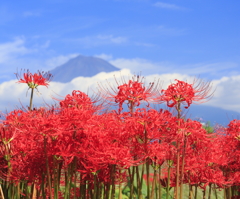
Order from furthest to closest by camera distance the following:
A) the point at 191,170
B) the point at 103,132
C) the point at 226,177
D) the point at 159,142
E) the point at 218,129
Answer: the point at 218,129, the point at 226,177, the point at 191,170, the point at 159,142, the point at 103,132

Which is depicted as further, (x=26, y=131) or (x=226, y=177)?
(x=226, y=177)

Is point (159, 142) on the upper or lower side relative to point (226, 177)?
upper

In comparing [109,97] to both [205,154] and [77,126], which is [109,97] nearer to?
[77,126]

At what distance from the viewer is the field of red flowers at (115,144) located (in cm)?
452

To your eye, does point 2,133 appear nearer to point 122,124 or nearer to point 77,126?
point 77,126

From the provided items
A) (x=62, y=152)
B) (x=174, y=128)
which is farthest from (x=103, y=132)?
(x=174, y=128)

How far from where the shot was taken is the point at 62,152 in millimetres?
4438

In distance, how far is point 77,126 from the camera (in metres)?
4.52

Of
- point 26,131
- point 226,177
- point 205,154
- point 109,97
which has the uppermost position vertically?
point 109,97

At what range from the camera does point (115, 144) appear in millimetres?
4680

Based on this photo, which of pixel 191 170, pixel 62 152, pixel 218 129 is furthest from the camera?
pixel 218 129

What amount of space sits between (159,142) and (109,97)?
1222mm

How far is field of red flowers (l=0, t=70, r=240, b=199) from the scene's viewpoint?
4.52 m

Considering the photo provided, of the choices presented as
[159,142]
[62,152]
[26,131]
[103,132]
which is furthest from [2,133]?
[159,142]
